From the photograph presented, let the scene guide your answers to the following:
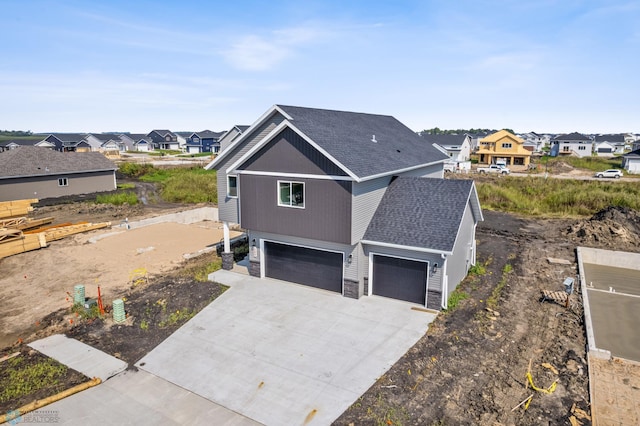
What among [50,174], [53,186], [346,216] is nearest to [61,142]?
[53,186]

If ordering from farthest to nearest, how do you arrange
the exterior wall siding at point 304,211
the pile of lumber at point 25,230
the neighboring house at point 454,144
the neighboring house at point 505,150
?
the neighboring house at point 454,144 → the neighboring house at point 505,150 → the pile of lumber at point 25,230 → the exterior wall siding at point 304,211

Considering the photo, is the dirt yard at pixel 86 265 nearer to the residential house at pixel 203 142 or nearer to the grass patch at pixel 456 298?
the grass patch at pixel 456 298

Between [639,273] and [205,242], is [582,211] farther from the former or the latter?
[205,242]

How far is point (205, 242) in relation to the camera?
1011 inches

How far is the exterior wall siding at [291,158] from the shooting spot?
52.4 ft

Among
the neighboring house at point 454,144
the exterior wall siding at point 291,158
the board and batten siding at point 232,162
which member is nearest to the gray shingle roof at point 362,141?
the exterior wall siding at point 291,158

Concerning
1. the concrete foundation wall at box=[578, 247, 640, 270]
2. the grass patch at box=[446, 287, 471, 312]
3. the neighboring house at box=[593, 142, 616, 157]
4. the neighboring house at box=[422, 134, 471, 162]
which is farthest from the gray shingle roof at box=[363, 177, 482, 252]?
the neighboring house at box=[593, 142, 616, 157]

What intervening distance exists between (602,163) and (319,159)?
7295cm

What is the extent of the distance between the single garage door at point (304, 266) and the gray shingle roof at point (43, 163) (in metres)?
32.7

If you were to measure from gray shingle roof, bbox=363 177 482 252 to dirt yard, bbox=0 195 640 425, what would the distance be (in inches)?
123

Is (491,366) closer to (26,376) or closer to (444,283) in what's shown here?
(444,283)

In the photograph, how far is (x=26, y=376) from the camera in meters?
11.7

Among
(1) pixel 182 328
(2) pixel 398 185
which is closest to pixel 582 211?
(2) pixel 398 185

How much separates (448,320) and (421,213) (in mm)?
4511
